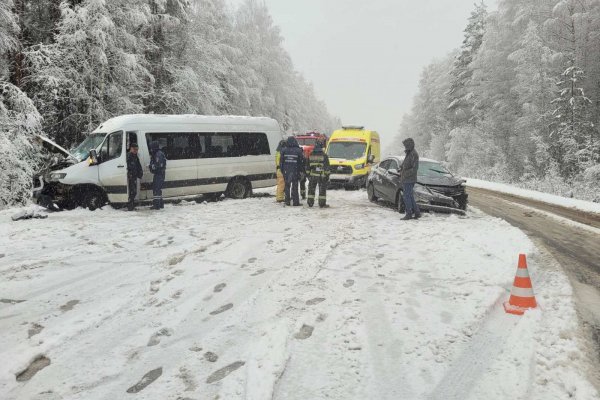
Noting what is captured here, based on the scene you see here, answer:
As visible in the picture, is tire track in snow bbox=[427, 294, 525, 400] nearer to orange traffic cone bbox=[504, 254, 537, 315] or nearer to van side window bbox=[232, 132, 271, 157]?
orange traffic cone bbox=[504, 254, 537, 315]

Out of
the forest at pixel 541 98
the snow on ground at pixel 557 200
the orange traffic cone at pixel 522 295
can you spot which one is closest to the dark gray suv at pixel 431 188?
the snow on ground at pixel 557 200

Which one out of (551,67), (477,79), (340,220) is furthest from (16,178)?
(477,79)

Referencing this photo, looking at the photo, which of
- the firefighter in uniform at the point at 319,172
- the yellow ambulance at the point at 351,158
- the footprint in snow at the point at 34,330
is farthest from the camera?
the yellow ambulance at the point at 351,158

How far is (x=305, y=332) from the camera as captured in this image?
4.09m

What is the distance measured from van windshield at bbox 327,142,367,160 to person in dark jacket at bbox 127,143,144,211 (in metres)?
7.77

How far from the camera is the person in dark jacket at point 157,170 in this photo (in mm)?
11172

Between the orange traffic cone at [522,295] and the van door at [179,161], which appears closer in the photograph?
the orange traffic cone at [522,295]

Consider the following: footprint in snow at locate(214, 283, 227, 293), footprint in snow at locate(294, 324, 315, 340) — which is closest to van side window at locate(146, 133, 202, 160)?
footprint in snow at locate(214, 283, 227, 293)

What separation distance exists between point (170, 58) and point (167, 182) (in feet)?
38.5

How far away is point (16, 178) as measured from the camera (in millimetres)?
12266

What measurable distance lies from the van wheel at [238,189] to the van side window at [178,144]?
155 cm

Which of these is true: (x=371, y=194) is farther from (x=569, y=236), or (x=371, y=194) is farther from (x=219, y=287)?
(x=219, y=287)

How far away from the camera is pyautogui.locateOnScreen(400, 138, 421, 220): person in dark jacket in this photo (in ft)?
33.5

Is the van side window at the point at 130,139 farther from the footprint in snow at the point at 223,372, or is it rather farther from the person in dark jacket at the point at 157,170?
the footprint in snow at the point at 223,372
